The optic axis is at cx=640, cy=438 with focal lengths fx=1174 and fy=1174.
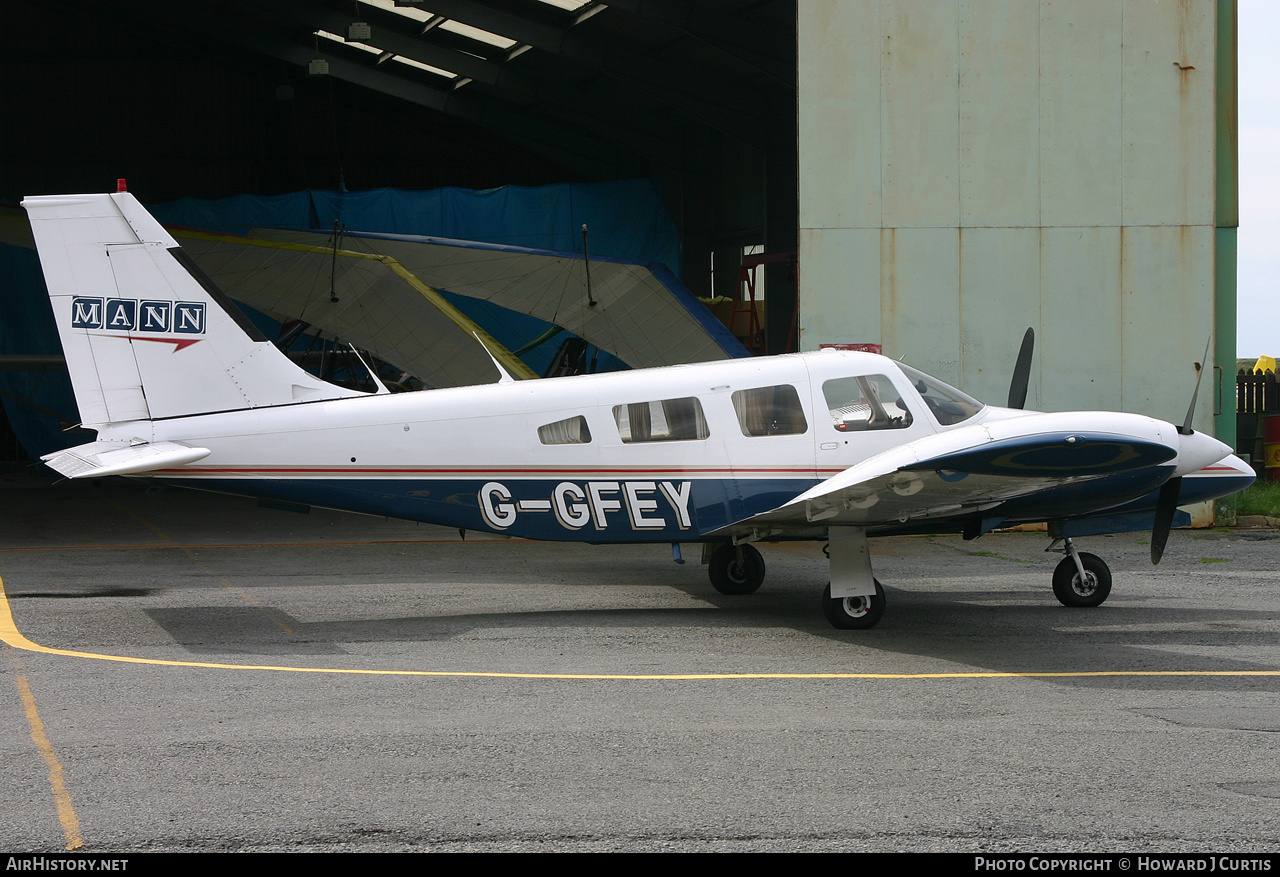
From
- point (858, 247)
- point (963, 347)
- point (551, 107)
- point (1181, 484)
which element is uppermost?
point (551, 107)

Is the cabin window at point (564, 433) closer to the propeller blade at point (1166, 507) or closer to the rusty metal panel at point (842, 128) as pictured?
the propeller blade at point (1166, 507)

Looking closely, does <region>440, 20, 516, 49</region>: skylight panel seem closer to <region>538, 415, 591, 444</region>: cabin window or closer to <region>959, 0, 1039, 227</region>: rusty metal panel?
<region>959, 0, 1039, 227</region>: rusty metal panel

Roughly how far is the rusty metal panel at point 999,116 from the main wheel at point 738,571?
728 centimetres

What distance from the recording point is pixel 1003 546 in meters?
15.1

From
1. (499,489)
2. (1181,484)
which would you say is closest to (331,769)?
(499,489)

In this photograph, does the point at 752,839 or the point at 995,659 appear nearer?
the point at 752,839

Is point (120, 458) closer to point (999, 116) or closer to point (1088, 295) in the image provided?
point (999, 116)

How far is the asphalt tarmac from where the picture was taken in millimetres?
4992

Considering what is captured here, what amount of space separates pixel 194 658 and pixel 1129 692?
250 inches

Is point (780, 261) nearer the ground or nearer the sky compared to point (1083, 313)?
nearer the sky

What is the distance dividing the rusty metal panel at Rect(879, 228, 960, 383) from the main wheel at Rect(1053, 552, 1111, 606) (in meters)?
6.11

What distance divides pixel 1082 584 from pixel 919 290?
22.1 feet

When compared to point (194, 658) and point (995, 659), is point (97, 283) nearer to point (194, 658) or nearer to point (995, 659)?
point (194, 658)

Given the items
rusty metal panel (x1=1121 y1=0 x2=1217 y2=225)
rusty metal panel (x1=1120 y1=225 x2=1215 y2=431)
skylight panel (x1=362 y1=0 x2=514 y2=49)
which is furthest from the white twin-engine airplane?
skylight panel (x1=362 y1=0 x2=514 y2=49)
